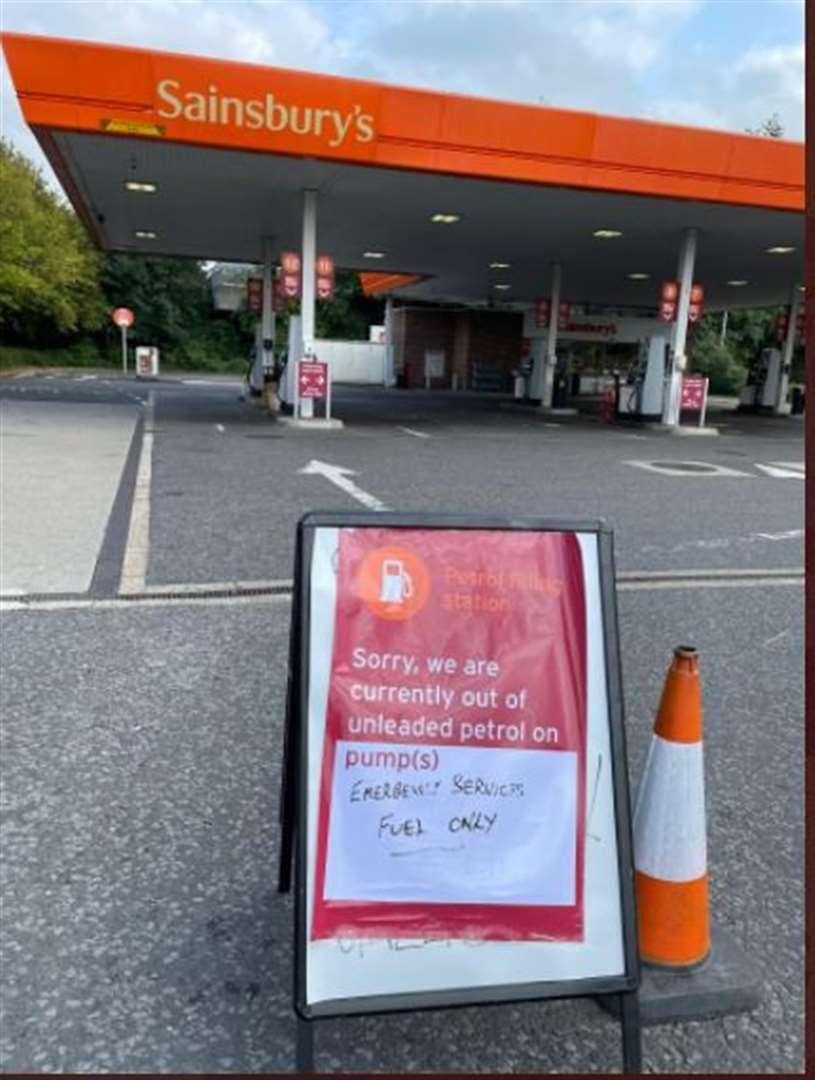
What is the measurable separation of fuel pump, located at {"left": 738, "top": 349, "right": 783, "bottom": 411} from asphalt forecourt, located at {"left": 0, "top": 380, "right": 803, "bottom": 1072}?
22.6 m

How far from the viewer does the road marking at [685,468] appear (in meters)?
11.4

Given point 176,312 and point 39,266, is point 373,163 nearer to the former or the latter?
point 39,266

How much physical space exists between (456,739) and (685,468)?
426 inches

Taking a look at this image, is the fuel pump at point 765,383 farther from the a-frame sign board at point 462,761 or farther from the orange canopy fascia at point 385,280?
the a-frame sign board at point 462,761

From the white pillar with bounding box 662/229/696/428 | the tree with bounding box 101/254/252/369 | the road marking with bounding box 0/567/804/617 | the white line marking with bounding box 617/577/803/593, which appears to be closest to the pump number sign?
the road marking with bounding box 0/567/804/617

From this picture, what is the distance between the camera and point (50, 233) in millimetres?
30547

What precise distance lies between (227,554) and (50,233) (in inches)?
1149

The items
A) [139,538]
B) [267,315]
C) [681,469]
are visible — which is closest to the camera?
[139,538]

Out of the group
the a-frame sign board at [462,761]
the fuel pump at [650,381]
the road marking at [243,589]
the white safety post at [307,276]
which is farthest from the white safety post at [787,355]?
the a-frame sign board at [462,761]

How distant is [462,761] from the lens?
70.9 inches

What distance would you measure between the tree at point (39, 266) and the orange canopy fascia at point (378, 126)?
17.8 meters

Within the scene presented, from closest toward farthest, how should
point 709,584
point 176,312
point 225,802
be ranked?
point 225,802 → point 709,584 → point 176,312

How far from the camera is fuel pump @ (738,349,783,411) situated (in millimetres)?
27828

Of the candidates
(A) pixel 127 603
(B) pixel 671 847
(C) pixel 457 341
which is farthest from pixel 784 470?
(C) pixel 457 341
